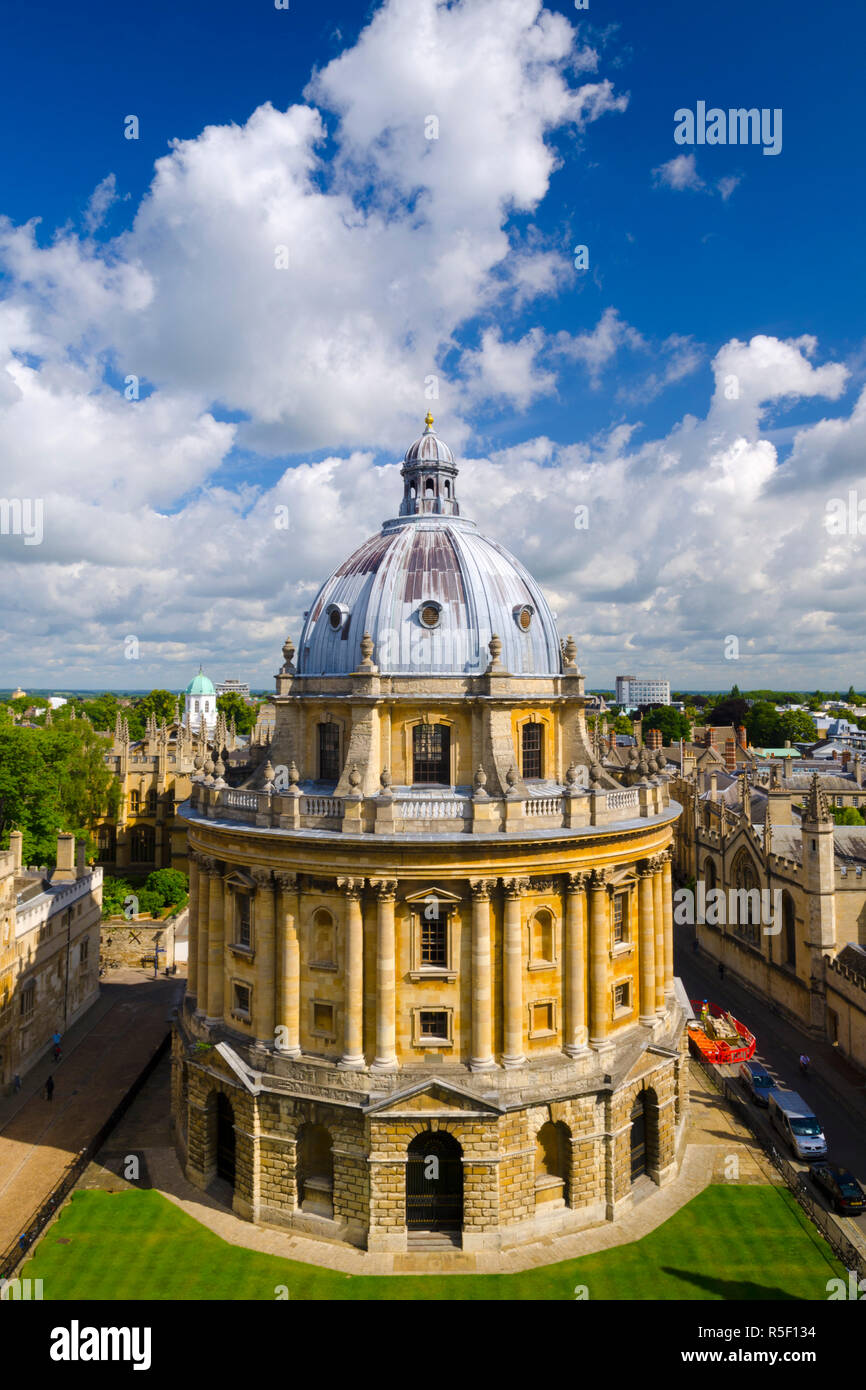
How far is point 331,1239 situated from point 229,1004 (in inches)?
360

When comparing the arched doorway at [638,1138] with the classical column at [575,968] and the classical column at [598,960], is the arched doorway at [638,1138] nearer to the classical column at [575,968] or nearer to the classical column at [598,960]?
the classical column at [598,960]

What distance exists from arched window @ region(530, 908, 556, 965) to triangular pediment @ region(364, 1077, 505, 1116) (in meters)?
5.30

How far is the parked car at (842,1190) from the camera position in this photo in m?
30.8

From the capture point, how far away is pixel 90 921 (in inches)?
2153

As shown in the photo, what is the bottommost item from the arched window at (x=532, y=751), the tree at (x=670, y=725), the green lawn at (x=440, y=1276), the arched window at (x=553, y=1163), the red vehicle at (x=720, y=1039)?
the green lawn at (x=440, y=1276)

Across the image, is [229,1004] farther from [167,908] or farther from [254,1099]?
[167,908]

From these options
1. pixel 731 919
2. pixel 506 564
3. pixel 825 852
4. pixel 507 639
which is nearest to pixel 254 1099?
pixel 507 639

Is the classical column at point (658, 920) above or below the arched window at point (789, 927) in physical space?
above

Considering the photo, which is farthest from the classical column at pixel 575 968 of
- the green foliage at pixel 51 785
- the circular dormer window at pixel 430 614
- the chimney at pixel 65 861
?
the green foliage at pixel 51 785

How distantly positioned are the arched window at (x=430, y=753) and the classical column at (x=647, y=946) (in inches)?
369

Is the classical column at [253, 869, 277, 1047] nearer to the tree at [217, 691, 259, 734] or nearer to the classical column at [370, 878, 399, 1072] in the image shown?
the classical column at [370, 878, 399, 1072]

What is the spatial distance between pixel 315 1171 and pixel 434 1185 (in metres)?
4.60

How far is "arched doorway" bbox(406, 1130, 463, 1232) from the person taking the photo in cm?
2922

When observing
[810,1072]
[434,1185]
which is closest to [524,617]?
[434,1185]
